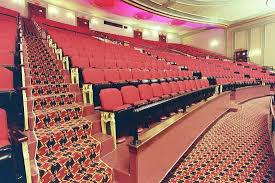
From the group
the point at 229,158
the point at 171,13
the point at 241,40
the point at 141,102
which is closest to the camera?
the point at 229,158

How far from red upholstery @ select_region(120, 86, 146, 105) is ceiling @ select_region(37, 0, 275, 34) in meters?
4.05

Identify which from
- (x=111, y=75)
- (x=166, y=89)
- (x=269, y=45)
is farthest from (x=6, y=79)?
(x=269, y=45)

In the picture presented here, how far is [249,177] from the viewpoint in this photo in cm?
105

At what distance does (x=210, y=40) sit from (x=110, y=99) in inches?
309

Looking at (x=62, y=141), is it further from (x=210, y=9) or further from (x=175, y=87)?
(x=210, y=9)

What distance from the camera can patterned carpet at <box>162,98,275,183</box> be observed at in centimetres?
105

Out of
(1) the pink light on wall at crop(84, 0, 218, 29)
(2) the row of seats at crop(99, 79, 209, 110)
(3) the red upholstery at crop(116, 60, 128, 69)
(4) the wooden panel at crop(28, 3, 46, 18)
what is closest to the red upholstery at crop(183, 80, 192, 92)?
(2) the row of seats at crop(99, 79, 209, 110)

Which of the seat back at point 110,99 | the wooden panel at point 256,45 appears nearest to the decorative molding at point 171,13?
the wooden panel at point 256,45

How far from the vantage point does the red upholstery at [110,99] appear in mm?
1252

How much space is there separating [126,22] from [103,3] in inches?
85.0

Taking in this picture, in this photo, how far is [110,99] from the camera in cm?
131

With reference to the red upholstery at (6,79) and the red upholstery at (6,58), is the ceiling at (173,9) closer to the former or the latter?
the red upholstery at (6,58)

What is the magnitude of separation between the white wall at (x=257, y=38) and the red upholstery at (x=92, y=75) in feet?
21.5

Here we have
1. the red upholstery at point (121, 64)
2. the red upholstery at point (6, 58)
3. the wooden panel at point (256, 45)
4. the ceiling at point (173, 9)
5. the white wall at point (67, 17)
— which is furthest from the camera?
the wooden panel at point (256, 45)
